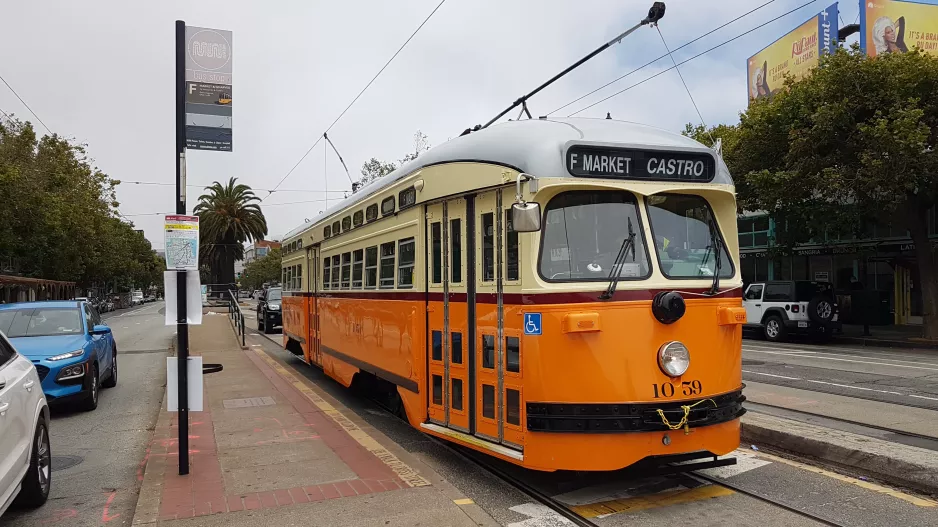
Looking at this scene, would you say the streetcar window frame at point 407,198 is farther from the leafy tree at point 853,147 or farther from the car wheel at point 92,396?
the leafy tree at point 853,147

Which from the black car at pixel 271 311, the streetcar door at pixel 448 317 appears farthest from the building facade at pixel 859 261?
the streetcar door at pixel 448 317

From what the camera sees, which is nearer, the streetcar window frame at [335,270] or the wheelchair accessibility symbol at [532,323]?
the wheelchair accessibility symbol at [532,323]

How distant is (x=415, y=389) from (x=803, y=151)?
1605cm

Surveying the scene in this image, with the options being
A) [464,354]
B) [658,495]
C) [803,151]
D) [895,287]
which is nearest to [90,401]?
[464,354]

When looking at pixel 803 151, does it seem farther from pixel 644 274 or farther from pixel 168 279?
pixel 168 279

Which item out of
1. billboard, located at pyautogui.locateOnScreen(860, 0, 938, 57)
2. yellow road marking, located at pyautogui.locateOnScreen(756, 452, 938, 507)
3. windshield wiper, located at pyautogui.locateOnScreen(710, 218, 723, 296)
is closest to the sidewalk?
windshield wiper, located at pyautogui.locateOnScreen(710, 218, 723, 296)

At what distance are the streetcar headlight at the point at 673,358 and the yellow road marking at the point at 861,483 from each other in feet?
6.99

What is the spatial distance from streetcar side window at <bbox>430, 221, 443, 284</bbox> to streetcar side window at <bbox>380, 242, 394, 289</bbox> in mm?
1103

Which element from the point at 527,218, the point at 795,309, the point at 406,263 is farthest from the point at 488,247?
the point at 795,309

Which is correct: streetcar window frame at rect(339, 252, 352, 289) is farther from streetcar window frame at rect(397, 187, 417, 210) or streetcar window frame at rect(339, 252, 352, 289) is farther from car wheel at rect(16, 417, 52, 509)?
car wheel at rect(16, 417, 52, 509)

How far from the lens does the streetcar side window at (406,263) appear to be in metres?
6.98

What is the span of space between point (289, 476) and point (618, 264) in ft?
11.1

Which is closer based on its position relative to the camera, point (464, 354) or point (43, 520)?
point (43, 520)

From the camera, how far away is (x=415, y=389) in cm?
675
